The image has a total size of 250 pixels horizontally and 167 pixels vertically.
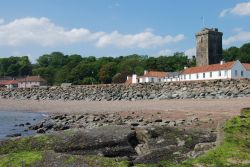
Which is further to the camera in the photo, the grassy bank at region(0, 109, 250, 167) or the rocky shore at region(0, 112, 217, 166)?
the rocky shore at region(0, 112, 217, 166)

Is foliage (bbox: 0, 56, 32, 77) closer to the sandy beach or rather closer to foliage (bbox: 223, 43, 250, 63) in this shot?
foliage (bbox: 223, 43, 250, 63)

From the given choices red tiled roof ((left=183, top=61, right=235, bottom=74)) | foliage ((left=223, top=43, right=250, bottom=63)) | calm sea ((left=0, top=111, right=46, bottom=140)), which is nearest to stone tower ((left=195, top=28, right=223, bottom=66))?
red tiled roof ((left=183, top=61, right=235, bottom=74))

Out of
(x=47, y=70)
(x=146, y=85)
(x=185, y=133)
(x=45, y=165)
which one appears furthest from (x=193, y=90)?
(x=47, y=70)

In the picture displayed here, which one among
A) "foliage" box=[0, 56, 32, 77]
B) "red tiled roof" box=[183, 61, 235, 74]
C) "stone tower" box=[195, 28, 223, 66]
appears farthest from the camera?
"foliage" box=[0, 56, 32, 77]

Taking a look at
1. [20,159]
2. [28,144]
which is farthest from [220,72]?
[20,159]

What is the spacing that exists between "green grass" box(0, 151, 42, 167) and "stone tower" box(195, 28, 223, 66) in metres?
79.6

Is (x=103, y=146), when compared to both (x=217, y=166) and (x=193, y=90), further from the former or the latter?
(x=193, y=90)

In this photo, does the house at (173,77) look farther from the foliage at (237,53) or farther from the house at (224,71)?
the foliage at (237,53)

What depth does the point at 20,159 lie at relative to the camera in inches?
280

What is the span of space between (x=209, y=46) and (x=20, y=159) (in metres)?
80.1

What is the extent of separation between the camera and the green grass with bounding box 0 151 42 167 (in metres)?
6.95

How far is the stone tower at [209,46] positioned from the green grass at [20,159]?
3133 inches

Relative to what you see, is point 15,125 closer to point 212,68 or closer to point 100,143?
point 100,143

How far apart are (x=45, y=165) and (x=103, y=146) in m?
3.03
